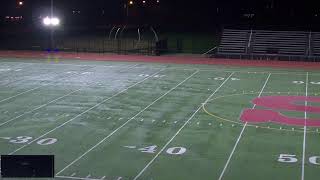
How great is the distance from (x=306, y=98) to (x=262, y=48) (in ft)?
60.7

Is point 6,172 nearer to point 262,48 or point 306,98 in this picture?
point 306,98

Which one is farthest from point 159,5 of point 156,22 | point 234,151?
point 234,151

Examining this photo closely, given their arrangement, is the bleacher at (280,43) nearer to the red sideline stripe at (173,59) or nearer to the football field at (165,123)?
the red sideline stripe at (173,59)

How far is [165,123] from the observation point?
1889 cm

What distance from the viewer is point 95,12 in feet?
250

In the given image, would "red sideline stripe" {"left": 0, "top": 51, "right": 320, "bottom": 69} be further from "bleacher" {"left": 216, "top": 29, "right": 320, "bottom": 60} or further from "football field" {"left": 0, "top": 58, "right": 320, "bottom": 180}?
"football field" {"left": 0, "top": 58, "right": 320, "bottom": 180}

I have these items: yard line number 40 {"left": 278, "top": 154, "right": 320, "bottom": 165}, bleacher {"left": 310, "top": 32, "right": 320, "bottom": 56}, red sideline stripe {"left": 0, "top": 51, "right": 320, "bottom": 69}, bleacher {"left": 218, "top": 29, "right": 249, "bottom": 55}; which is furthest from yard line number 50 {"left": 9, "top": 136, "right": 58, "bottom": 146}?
bleacher {"left": 310, "top": 32, "right": 320, "bottom": 56}

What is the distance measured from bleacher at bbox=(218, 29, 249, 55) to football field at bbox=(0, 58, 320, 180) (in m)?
10.4

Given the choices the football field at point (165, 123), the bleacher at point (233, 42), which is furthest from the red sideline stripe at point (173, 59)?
the football field at point (165, 123)

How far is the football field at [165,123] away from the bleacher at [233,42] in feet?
34.1

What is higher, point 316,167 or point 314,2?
point 314,2

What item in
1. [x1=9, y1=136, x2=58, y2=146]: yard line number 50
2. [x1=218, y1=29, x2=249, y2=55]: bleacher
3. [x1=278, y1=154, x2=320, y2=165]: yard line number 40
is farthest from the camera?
[x1=218, y1=29, x2=249, y2=55]: bleacher

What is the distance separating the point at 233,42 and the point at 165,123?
26.0 m

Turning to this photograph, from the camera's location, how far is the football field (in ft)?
46.2
